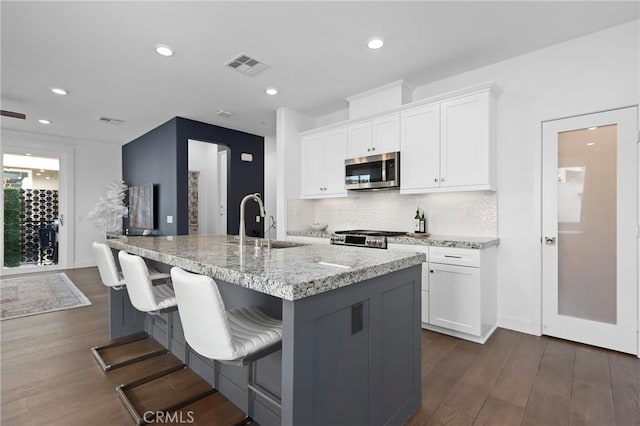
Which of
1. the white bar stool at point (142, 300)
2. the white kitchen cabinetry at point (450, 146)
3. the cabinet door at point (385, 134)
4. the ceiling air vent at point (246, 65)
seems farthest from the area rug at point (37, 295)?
the white kitchen cabinetry at point (450, 146)

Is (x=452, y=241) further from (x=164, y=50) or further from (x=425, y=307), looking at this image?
(x=164, y=50)

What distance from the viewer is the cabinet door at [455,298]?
2805mm

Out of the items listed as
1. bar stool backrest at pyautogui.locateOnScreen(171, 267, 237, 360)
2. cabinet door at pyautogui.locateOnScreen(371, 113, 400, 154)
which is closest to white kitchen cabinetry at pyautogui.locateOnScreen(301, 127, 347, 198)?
cabinet door at pyautogui.locateOnScreen(371, 113, 400, 154)

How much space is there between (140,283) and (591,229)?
11.8ft

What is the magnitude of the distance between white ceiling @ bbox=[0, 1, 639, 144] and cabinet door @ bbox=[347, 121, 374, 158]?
451 mm

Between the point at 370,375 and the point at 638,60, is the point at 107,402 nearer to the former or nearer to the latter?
the point at 370,375

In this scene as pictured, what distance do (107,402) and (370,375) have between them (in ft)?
5.53

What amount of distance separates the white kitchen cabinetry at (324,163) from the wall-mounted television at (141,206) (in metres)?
2.96

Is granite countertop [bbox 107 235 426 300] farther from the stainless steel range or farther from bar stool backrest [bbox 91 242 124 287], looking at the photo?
the stainless steel range

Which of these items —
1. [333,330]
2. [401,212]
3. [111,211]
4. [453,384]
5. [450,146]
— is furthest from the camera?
[111,211]

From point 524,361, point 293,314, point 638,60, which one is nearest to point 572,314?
point 524,361

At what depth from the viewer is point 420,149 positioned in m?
3.42

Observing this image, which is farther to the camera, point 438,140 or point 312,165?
point 312,165

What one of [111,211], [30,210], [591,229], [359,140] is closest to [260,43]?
[359,140]
